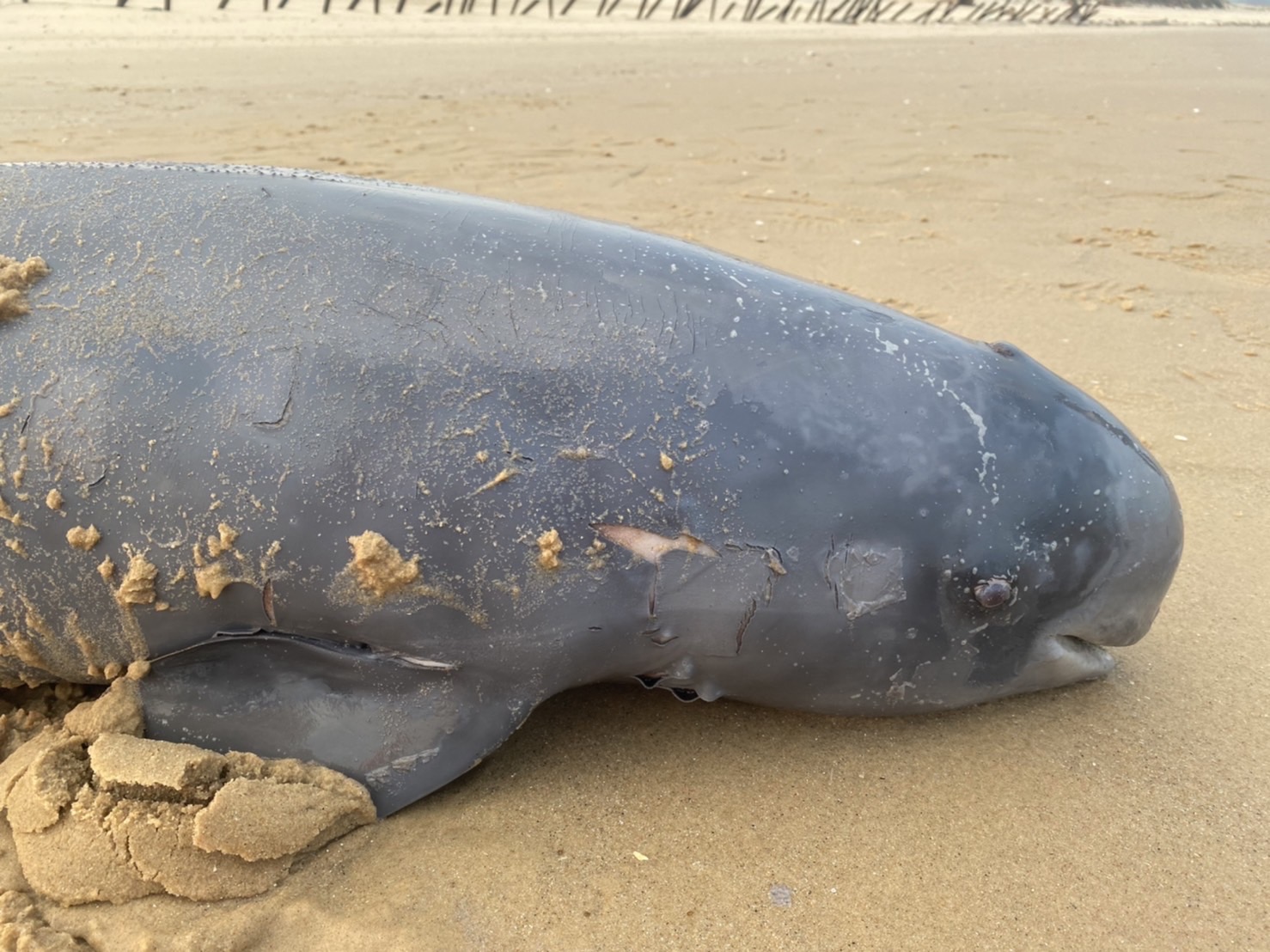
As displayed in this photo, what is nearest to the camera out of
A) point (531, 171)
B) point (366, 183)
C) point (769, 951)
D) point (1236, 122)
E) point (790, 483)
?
point (769, 951)

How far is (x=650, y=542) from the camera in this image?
2080 mm

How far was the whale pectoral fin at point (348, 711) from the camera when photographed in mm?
2127

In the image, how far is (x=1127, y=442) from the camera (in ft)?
7.73

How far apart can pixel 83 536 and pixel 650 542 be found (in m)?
1.21

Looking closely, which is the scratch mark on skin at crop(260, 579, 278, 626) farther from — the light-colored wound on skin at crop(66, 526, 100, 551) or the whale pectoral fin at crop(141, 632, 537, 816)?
the light-colored wound on skin at crop(66, 526, 100, 551)

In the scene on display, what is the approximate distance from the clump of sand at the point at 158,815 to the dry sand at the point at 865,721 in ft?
0.16

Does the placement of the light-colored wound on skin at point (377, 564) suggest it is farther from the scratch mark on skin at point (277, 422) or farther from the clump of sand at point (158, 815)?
the clump of sand at point (158, 815)

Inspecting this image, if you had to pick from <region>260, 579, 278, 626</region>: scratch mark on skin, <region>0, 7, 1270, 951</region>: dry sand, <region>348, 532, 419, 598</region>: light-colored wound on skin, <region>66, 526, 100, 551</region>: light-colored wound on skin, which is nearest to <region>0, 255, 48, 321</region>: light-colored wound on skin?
<region>66, 526, 100, 551</region>: light-colored wound on skin

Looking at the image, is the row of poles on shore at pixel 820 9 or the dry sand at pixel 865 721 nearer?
the dry sand at pixel 865 721

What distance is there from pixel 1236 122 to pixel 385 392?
1037 cm

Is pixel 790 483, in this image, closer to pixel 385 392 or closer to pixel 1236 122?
pixel 385 392

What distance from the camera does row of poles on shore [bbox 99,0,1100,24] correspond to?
20812 millimetres

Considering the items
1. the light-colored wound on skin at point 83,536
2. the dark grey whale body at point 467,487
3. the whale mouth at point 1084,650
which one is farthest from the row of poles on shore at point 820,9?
the whale mouth at point 1084,650

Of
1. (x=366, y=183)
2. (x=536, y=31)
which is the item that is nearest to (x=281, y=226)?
(x=366, y=183)
